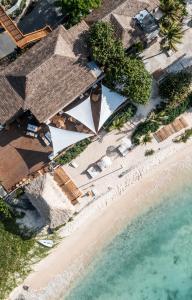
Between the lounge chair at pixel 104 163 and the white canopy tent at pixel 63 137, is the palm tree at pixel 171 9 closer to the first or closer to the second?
the white canopy tent at pixel 63 137

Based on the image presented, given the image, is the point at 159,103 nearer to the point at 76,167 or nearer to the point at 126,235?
the point at 76,167

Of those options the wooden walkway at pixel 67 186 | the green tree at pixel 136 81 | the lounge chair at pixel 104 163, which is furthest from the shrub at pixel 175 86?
the wooden walkway at pixel 67 186

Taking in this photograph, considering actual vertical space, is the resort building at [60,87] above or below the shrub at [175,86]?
above

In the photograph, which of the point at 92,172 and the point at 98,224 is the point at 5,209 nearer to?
the point at 92,172

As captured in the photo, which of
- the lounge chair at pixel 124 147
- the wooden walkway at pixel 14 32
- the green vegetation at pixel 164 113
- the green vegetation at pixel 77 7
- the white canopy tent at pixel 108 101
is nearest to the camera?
the green vegetation at pixel 77 7

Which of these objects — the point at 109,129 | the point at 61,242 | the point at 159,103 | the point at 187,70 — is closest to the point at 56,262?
the point at 61,242

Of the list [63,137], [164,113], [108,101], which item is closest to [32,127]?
[63,137]
